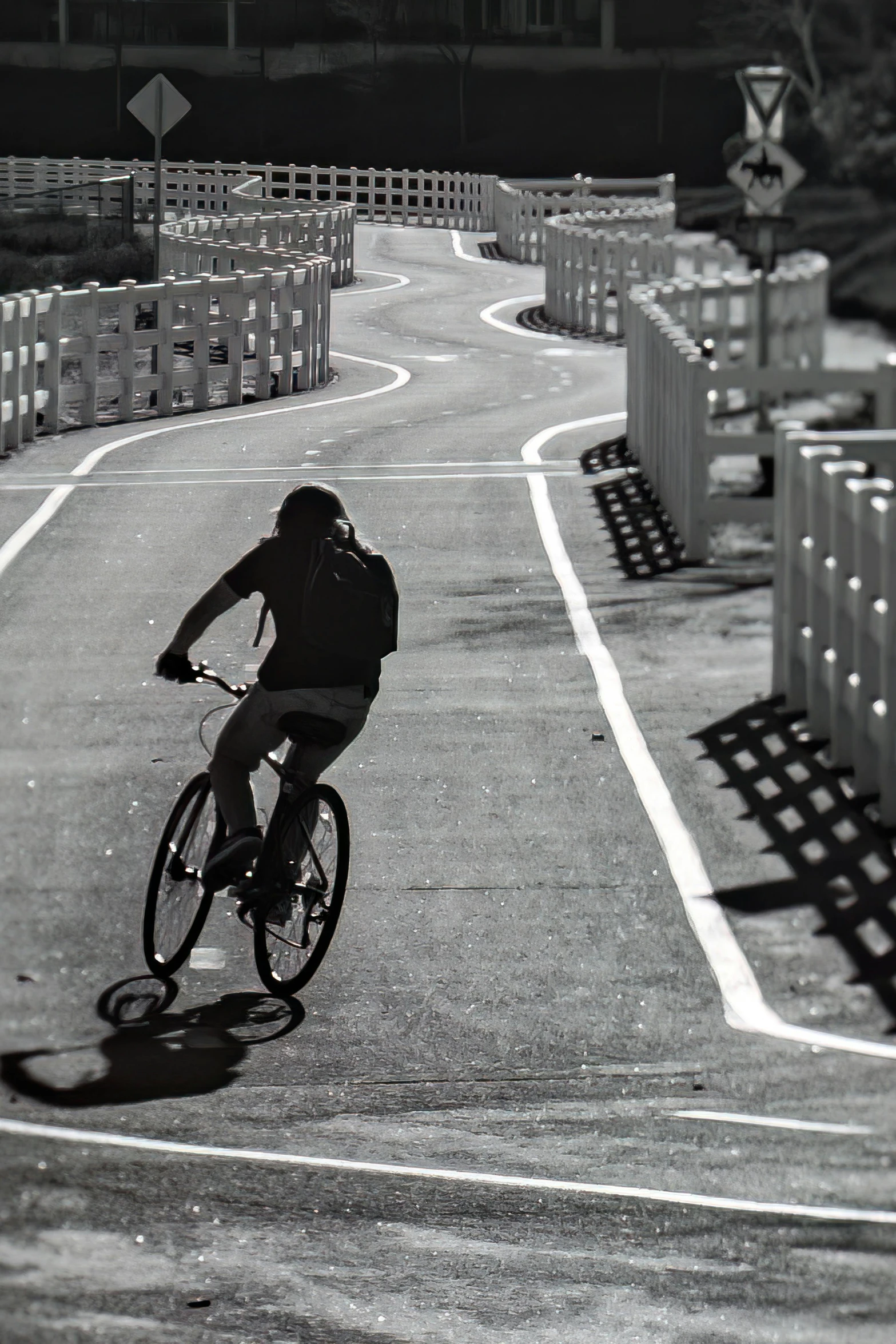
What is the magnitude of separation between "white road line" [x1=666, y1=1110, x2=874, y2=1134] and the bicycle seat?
1.65 metres

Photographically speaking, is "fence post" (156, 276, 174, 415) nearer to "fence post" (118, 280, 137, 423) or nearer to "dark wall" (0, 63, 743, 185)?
"fence post" (118, 280, 137, 423)

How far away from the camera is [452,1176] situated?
5.67 meters

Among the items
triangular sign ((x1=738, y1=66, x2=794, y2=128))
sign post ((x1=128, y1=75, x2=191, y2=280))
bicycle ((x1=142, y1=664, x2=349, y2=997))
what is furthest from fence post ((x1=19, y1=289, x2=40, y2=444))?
bicycle ((x1=142, y1=664, x2=349, y2=997))

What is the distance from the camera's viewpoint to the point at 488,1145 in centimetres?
586

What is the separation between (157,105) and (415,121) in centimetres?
5551

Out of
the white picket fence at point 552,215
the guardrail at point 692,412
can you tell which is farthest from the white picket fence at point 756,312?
the white picket fence at point 552,215

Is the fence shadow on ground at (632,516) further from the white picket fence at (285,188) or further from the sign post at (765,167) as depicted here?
the white picket fence at (285,188)

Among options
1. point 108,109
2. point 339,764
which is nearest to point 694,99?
point 108,109

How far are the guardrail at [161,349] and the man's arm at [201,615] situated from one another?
1310 centimetres

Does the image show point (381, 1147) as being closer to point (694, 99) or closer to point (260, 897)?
point (260, 897)

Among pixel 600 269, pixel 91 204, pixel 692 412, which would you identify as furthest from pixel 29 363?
pixel 91 204

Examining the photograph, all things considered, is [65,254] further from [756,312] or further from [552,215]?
[756,312]

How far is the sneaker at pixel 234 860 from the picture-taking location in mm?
7004

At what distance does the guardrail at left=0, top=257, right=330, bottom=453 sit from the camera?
20547 mm
